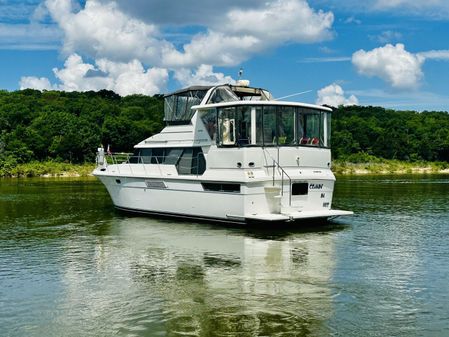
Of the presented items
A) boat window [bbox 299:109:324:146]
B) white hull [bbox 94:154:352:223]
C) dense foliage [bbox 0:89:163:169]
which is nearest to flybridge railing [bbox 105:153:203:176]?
white hull [bbox 94:154:352:223]

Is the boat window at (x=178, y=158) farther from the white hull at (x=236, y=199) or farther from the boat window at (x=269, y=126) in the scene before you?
the boat window at (x=269, y=126)

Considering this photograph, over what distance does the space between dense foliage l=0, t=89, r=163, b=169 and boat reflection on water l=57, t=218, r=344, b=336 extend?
66.7 meters

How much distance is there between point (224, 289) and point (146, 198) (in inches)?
491

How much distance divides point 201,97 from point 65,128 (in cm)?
7341

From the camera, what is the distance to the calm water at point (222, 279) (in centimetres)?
1000

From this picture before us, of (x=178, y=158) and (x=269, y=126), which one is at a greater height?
(x=269, y=126)

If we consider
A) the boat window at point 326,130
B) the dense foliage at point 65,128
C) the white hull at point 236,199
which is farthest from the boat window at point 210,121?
the dense foliage at point 65,128

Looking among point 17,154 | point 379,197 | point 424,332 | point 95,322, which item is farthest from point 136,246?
point 17,154

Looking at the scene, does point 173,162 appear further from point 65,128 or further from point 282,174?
point 65,128

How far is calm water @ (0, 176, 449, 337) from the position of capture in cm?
1000

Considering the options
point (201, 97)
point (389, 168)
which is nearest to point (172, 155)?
point (201, 97)

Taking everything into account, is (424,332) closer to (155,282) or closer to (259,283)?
(259,283)

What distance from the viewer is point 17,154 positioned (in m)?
83.2

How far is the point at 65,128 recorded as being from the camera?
92.4 meters
